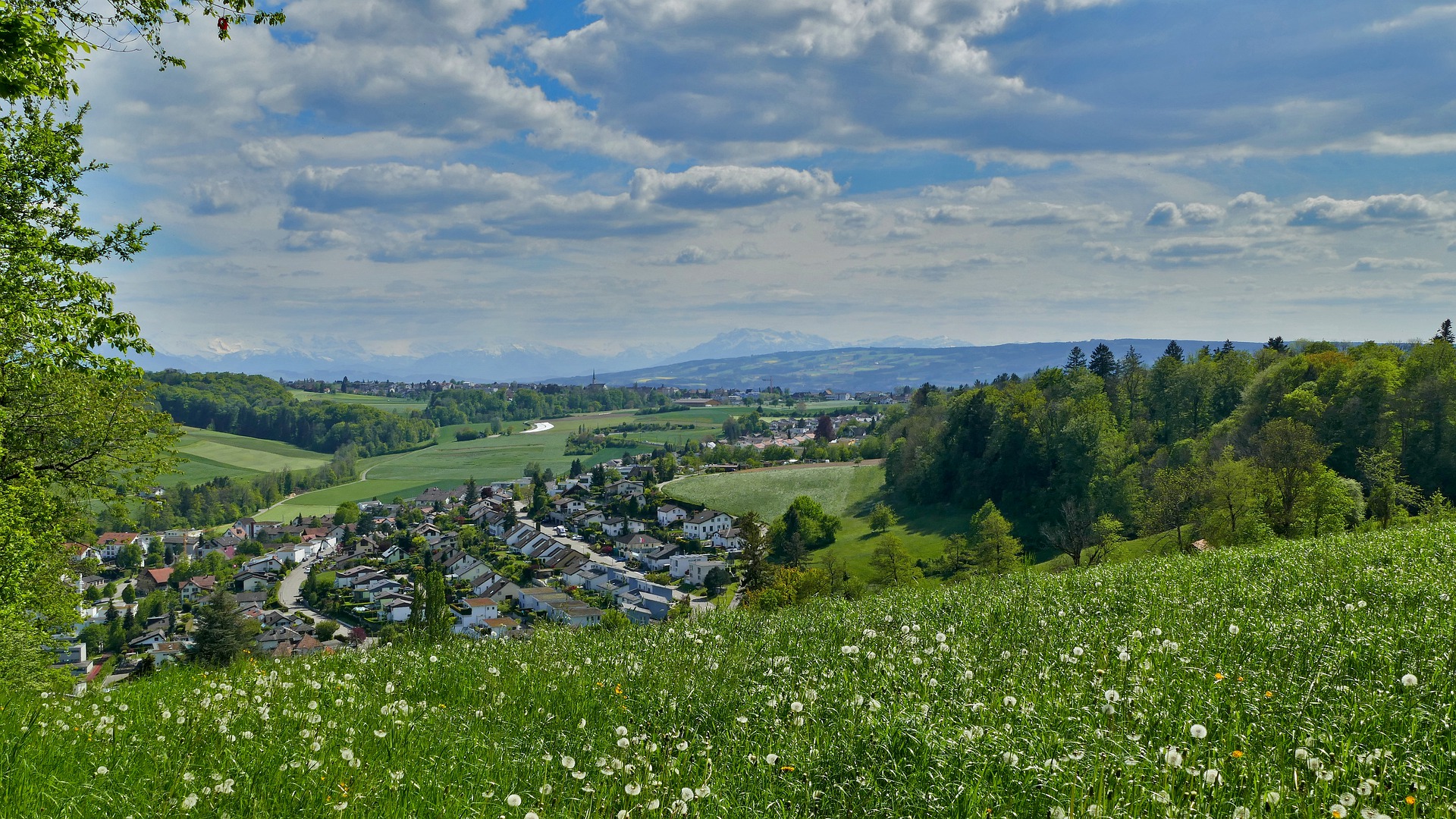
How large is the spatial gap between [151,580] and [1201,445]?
144 m

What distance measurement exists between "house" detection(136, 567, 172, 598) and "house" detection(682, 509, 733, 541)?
8019cm

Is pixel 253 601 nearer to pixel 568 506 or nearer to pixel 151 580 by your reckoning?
pixel 151 580

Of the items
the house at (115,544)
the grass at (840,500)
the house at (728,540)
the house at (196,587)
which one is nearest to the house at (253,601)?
the house at (196,587)

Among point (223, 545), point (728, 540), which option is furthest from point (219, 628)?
point (223, 545)

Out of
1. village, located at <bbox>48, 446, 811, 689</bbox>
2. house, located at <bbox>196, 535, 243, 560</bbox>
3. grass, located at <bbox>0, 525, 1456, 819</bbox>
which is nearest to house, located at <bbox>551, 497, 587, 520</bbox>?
village, located at <bbox>48, 446, 811, 689</bbox>

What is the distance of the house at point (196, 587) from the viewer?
110 meters

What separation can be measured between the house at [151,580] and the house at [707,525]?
80.2 m

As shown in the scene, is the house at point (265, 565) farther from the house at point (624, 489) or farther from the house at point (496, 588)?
the house at point (624, 489)

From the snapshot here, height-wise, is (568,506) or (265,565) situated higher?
(568,506)

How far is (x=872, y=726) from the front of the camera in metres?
5.73

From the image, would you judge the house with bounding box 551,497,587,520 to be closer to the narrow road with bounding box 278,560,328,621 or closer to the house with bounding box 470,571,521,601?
the house with bounding box 470,571,521,601

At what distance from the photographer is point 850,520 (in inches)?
4146

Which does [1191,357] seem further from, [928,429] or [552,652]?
[552,652]

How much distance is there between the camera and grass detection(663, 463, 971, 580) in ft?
287
